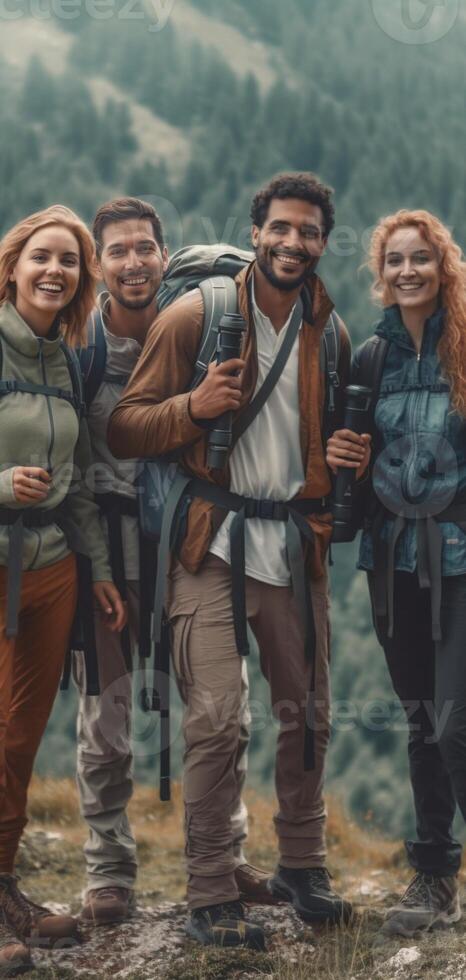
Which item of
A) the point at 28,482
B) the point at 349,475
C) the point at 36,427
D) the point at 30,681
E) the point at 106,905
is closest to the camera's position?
the point at 28,482

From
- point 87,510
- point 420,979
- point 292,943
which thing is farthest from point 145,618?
point 420,979

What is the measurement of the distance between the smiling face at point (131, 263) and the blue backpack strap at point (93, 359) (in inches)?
7.7

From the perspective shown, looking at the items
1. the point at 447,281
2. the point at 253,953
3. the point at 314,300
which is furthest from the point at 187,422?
the point at 253,953

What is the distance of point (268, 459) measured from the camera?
522 centimetres

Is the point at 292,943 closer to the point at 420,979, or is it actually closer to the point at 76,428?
the point at 420,979

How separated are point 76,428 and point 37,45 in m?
57.7

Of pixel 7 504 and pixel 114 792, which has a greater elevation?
pixel 7 504

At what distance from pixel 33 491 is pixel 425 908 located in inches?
96.2

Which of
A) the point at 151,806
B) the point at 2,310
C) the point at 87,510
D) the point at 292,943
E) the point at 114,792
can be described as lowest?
the point at 151,806

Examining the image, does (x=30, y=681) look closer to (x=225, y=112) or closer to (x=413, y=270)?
(x=413, y=270)

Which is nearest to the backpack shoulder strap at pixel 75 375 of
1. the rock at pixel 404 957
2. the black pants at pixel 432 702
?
the black pants at pixel 432 702

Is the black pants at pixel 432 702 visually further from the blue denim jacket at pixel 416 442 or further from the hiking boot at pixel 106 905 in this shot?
the hiking boot at pixel 106 905

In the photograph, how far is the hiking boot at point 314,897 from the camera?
5.49 m

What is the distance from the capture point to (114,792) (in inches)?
229
